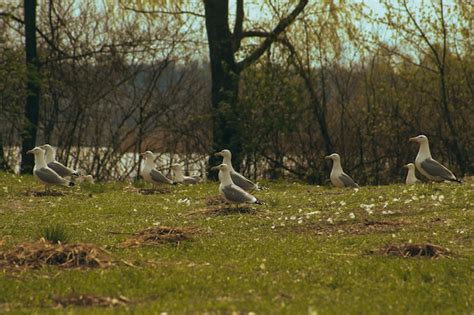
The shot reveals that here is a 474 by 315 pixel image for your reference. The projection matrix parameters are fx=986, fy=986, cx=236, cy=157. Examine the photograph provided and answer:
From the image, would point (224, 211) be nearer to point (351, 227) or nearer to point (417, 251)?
point (351, 227)

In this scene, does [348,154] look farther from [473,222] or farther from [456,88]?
[473,222]

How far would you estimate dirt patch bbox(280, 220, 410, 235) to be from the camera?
42.3 ft

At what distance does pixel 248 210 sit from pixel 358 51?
1725cm

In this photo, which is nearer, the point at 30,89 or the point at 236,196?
the point at 236,196

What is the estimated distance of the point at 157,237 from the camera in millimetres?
11906

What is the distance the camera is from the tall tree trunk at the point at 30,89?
90.3 ft

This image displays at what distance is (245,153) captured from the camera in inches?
1154

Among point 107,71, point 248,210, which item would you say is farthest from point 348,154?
point 248,210

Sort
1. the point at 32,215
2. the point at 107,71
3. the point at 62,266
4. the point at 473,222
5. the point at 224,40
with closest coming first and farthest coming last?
the point at 62,266
the point at 473,222
the point at 32,215
the point at 224,40
the point at 107,71

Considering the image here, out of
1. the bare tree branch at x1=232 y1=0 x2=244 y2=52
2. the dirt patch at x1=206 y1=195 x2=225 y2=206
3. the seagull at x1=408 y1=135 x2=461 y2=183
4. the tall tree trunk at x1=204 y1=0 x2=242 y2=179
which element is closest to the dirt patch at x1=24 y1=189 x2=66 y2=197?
the dirt patch at x1=206 y1=195 x2=225 y2=206

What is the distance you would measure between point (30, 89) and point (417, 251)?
63.6 ft

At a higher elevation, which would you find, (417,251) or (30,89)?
(30,89)

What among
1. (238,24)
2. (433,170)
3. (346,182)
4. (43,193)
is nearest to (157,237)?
(43,193)

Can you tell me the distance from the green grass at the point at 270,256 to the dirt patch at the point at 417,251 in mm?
211
